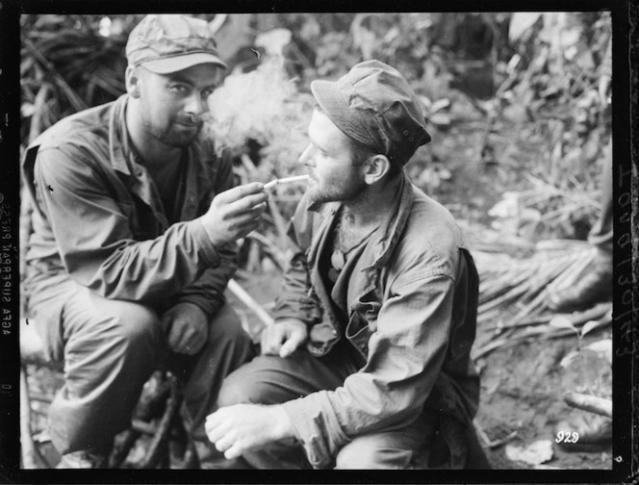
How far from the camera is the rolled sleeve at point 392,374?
2633 mm

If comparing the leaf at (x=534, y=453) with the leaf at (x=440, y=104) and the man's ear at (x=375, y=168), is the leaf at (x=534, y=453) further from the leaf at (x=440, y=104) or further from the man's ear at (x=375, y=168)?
the leaf at (x=440, y=104)

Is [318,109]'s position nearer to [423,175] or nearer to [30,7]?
[423,175]

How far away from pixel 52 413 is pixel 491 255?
1.48m

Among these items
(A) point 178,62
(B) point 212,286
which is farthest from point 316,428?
(A) point 178,62

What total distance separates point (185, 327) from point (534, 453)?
3.79 ft

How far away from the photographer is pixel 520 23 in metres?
3.06

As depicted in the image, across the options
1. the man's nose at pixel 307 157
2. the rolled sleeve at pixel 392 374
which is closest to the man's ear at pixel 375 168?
the man's nose at pixel 307 157

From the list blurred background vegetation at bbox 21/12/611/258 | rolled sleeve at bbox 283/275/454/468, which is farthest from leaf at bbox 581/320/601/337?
rolled sleeve at bbox 283/275/454/468

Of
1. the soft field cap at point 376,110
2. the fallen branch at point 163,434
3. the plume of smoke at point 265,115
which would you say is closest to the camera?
the soft field cap at point 376,110

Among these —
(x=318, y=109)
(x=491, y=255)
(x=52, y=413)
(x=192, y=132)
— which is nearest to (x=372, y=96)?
(x=318, y=109)

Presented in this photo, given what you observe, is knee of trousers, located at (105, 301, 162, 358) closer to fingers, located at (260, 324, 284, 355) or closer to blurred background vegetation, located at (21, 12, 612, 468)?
fingers, located at (260, 324, 284, 355)

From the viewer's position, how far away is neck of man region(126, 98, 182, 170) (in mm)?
2873

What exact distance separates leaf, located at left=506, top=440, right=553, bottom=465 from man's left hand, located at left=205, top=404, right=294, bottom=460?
77cm

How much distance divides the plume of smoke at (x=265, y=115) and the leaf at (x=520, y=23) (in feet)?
2.29
